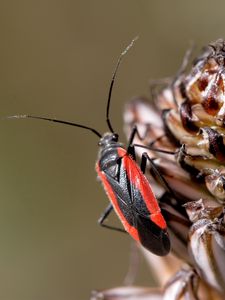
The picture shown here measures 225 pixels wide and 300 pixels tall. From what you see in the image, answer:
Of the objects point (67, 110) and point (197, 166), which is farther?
point (67, 110)

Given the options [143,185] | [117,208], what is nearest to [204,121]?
[143,185]

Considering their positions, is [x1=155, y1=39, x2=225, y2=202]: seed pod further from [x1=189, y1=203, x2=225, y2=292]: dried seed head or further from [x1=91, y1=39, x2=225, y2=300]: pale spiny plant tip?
[x1=189, y1=203, x2=225, y2=292]: dried seed head

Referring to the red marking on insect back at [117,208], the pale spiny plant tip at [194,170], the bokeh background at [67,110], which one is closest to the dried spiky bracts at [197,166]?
the pale spiny plant tip at [194,170]

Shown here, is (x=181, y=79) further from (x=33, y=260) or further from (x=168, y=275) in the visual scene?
(x=33, y=260)

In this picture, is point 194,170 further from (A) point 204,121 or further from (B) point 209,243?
(B) point 209,243

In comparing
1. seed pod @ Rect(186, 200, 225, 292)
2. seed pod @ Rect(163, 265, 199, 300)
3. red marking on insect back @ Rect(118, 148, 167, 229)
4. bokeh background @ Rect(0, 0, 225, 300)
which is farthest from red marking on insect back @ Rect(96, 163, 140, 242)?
bokeh background @ Rect(0, 0, 225, 300)

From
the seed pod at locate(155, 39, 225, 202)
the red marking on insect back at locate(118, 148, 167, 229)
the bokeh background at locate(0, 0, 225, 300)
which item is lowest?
the bokeh background at locate(0, 0, 225, 300)

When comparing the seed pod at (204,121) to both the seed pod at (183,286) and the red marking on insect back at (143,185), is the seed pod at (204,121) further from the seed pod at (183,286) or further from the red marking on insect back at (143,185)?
the seed pod at (183,286)
